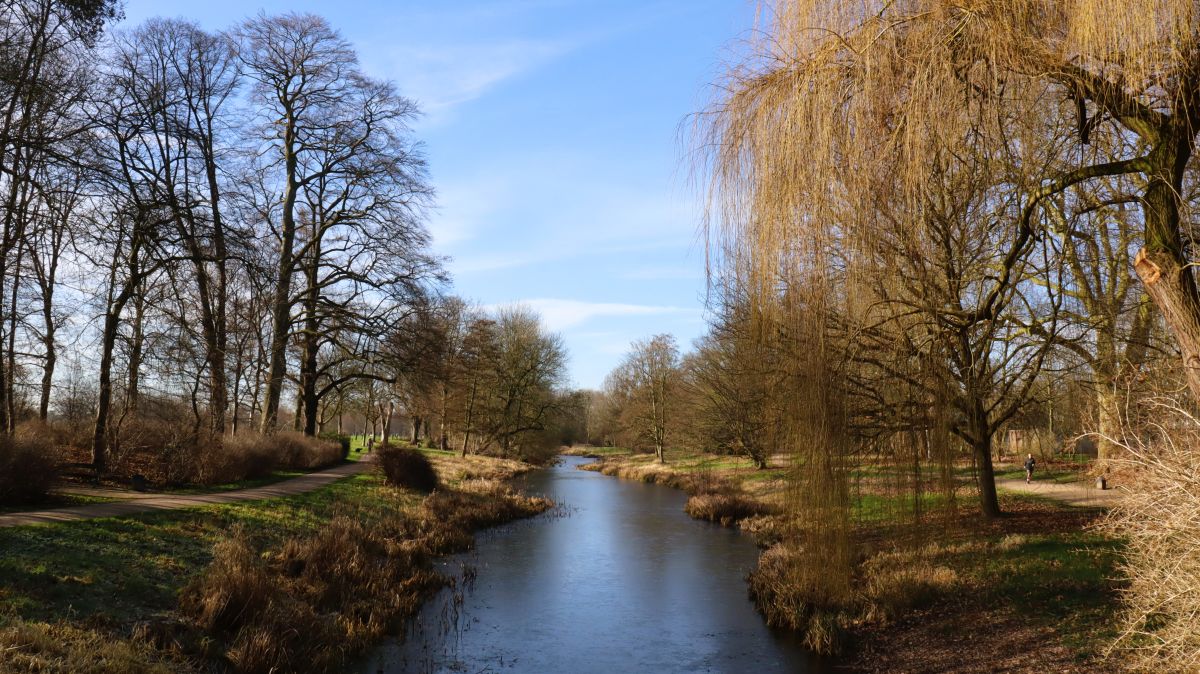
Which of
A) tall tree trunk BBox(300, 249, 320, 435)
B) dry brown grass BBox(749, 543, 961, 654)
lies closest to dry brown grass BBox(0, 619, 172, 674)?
dry brown grass BBox(749, 543, 961, 654)

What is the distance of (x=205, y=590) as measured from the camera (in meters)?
7.82

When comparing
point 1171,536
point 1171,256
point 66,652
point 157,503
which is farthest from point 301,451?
point 1171,256

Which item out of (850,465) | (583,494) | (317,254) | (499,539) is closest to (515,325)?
(583,494)

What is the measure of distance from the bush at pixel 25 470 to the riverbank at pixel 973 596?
9.79m

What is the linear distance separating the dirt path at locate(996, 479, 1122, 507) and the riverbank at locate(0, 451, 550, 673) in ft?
41.6

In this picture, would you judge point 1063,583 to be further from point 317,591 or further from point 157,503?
point 157,503

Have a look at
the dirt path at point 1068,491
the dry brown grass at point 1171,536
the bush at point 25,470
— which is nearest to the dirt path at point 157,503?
the bush at point 25,470

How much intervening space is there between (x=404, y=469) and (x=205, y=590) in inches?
489

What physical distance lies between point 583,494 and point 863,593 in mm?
18833

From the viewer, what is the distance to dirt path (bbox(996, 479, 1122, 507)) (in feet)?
48.5

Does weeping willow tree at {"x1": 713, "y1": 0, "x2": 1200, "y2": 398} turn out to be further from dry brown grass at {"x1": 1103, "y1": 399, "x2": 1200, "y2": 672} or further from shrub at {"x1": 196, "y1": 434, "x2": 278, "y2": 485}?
shrub at {"x1": 196, "y1": 434, "x2": 278, "y2": 485}

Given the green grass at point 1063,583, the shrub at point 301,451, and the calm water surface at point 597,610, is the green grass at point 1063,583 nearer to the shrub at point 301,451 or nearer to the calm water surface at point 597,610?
the calm water surface at point 597,610

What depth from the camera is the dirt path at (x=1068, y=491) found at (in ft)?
48.5

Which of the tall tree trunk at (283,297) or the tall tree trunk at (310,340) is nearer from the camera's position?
the tall tree trunk at (283,297)
